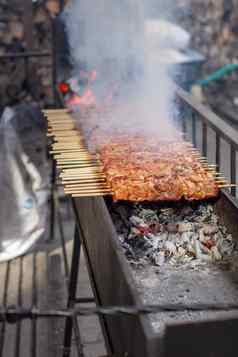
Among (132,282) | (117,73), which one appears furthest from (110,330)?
(117,73)

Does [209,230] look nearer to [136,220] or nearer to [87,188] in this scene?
[136,220]

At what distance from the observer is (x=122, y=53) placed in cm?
753

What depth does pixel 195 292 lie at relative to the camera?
2.95 meters

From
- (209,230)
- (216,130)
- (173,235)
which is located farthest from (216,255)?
(216,130)

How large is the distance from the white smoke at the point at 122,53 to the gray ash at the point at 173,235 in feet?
A: 3.09

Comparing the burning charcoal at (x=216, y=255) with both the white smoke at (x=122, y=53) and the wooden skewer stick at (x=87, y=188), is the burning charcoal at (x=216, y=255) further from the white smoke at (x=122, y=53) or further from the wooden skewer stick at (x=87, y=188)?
the white smoke at (x=122, y=53)

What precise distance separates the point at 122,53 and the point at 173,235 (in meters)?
4.54

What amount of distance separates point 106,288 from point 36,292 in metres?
2.49

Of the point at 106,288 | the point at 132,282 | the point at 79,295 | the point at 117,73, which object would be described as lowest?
the point at 79,295

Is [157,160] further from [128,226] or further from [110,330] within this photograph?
[110,330]

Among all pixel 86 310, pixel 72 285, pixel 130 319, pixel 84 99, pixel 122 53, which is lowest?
pixel 72 285

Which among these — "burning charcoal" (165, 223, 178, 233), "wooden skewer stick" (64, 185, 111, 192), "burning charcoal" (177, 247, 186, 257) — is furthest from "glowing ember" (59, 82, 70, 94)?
"burning charcoal" (177, 247, 186, 257)

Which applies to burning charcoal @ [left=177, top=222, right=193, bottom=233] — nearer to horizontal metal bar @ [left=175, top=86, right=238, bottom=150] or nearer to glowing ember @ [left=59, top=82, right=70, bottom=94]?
horizontal metal bar @ [left=175, top=86, right=238, bottom=150]

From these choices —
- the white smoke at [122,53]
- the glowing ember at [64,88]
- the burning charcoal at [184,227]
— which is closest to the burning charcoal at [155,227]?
the burning charcoal at [184,227]
